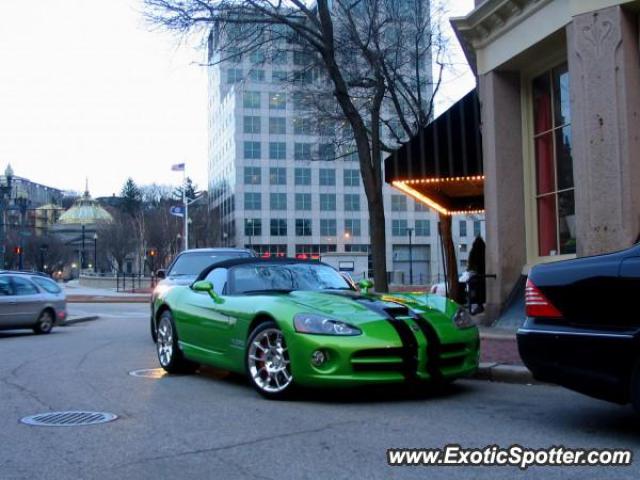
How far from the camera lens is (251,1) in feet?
53.2

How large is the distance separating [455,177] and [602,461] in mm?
10735

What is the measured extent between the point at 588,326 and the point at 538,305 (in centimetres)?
45

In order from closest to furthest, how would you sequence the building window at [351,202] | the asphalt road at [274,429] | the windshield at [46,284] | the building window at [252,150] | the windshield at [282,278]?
the asphalt road at [274,429] → the windshield at [282,278] → the windshield at [46,284] → the building window at [252,150] → the building window at [351,202]

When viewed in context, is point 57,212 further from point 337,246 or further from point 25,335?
point 25,335

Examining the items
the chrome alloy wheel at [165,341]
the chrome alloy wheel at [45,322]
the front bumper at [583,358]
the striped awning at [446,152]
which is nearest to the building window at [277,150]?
the chrome alloy wheel at [45,322]

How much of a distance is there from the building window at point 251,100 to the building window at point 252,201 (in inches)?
403

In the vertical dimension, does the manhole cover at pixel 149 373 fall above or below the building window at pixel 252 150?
below

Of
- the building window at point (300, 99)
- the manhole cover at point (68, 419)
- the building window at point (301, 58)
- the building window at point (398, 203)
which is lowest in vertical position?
the manhole cover at point (68, 419)

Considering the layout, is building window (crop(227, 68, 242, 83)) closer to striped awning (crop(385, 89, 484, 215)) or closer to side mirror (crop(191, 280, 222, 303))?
striped awning (crop(385, 89, 484, 215))

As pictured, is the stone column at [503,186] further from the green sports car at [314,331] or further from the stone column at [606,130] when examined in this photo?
the green sports car at [314,331]

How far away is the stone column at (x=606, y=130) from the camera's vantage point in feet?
33.2

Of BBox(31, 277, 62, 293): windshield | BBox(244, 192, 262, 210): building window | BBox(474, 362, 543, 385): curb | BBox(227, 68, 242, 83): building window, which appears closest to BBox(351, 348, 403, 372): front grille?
BBox(474, 362, 543, 385): curb

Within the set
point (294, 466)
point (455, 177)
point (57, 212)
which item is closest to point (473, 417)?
point (294, 466)

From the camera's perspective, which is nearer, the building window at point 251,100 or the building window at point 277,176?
the building window at point 251,100
